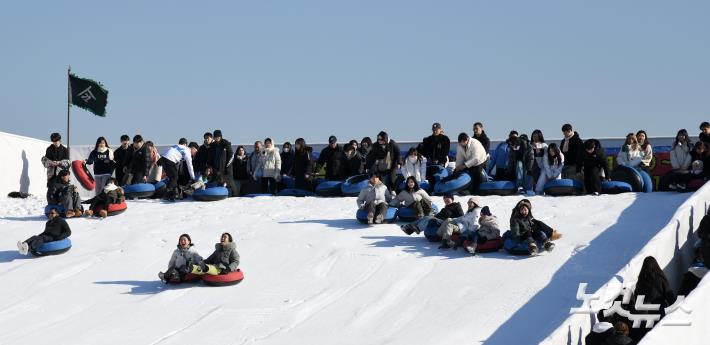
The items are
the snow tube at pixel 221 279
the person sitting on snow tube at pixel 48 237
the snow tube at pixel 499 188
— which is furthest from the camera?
the snow tube at pixel 499 188

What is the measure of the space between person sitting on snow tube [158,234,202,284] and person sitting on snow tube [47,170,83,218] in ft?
17.8

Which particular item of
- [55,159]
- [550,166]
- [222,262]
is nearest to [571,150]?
[550,166]

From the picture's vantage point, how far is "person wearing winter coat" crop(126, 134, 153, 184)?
22.7 m

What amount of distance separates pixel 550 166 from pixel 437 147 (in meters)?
2.35

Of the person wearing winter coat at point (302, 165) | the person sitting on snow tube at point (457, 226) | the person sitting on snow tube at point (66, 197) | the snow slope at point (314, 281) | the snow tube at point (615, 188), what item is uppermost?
the person wearing winter coat at point (302, 165)

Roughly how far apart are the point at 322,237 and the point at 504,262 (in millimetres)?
3621

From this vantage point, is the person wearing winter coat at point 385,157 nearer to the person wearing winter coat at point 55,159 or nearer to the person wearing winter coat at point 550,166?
the person wearing winter coat at point 550,166

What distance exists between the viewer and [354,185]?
863 inches

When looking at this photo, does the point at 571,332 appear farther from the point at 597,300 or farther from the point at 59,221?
the point at 59,221

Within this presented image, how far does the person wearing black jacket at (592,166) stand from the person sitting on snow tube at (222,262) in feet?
24.5

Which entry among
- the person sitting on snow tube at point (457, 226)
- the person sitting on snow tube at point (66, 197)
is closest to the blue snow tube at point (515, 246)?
the person sitting on snow tube at point (457, 226)

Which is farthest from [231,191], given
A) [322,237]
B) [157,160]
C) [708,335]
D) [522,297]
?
[708,335]

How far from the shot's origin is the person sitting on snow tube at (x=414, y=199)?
60.9 feet

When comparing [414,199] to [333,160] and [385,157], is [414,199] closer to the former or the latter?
[385,157]
